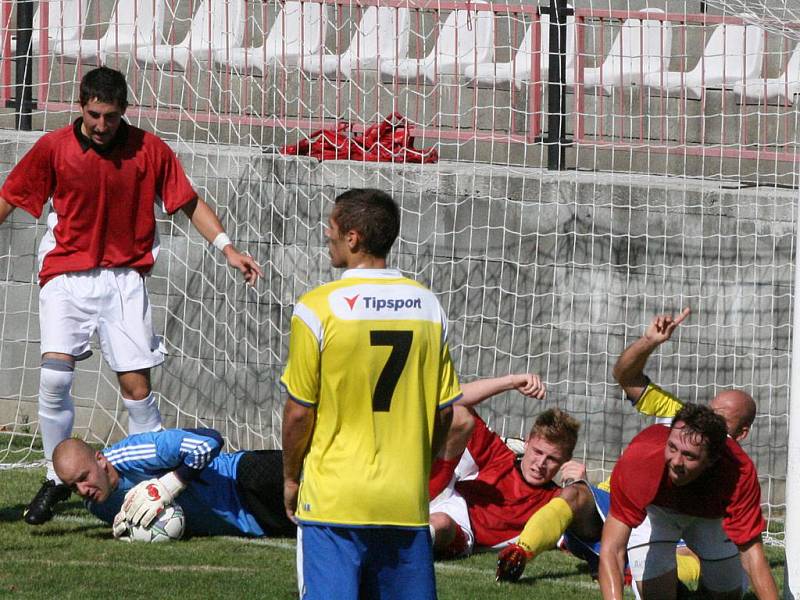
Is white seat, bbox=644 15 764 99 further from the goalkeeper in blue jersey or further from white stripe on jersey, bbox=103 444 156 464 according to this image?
white stripe on jersey, bbox=103 444 156 464

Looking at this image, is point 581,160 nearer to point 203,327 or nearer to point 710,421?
point 203,327

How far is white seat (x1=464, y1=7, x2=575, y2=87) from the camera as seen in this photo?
978cm

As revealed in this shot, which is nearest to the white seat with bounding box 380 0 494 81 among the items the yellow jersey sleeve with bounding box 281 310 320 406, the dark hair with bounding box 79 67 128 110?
the dark hair with bounding box 79 67 128 110

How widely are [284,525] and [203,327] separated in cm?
259

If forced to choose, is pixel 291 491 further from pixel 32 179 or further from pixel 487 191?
pixel 487 191

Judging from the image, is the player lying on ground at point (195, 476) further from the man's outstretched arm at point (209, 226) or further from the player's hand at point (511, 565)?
the man's outstretched arm at point (209, 226)

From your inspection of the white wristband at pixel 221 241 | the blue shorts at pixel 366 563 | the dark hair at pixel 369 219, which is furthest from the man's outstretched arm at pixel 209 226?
the blue shorts at pixel 366 563

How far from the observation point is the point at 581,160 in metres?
9.55

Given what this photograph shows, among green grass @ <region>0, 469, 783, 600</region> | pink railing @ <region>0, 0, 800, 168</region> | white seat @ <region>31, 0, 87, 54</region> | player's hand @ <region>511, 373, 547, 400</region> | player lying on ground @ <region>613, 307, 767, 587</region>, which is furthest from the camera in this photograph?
white seat @ <region>31, 0, 87, 54</region>

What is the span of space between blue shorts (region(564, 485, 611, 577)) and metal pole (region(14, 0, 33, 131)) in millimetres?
4768

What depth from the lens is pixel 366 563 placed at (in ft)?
14.7

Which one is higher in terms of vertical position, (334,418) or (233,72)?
(233,72)

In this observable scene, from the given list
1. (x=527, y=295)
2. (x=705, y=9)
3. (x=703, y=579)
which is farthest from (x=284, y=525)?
(x=705, y=9)

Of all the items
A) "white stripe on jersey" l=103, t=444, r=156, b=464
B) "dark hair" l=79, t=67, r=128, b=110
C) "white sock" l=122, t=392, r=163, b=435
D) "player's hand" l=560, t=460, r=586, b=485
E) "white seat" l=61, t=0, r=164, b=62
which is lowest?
"player's hand" l=560, t=460, r=586, b=485
